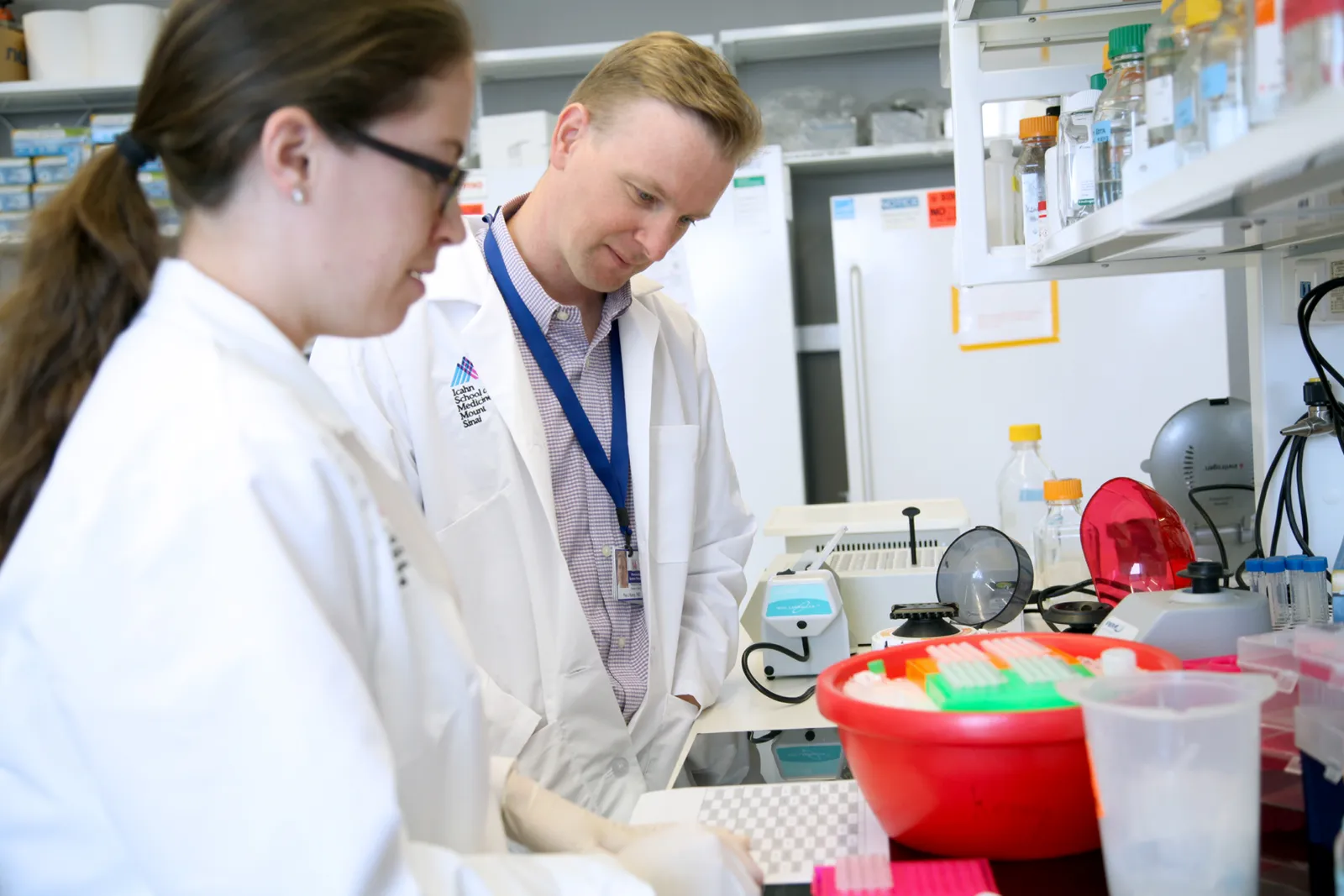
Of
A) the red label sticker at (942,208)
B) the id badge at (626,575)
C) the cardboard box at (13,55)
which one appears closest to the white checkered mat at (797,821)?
the id badge at (626,575)

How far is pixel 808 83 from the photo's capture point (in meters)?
3.89

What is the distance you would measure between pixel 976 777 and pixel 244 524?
0.55 m

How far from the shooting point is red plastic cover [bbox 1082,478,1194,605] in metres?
1.46

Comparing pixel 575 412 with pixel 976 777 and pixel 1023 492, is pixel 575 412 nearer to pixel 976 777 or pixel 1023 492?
pixel 976 777

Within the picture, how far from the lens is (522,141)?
11.2 feet

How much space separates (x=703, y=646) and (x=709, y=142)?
718 millimetres

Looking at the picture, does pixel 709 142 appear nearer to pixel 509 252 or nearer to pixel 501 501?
pixel 509 252

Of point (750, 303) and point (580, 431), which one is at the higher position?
point (750, 303)

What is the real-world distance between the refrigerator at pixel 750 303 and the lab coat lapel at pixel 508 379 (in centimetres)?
178

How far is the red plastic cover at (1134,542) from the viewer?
1456mm

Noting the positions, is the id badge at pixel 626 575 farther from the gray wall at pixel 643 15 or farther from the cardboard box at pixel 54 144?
the cardboard box at pixel 54 144

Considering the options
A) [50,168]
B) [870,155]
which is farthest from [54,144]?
[870,155]

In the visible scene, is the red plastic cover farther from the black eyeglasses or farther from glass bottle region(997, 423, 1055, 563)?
the black eyeglasses

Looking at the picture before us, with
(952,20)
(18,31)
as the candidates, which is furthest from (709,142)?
(18,31)
